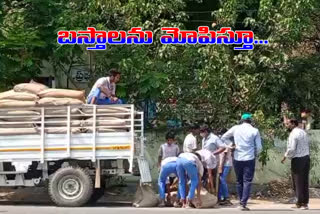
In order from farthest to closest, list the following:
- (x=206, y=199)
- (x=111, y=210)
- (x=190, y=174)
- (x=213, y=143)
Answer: (x=213, y=143) → (x=206, y=199) → (x=190, y=174) → (x=111, y=210)

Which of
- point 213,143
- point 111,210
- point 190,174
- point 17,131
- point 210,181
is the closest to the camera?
point 111,210

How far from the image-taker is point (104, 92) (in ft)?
39.0

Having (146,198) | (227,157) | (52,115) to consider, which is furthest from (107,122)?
(227,157)

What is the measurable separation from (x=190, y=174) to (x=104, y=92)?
2.57m

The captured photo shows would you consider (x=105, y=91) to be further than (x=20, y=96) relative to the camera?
Yes

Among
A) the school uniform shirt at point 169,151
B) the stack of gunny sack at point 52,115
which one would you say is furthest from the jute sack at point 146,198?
the stack of gunny sack at point 52,115

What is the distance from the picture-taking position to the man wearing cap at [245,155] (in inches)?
424

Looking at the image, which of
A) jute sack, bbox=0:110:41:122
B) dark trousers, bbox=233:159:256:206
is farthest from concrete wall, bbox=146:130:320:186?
jute sack, bbox=0:110:41:122

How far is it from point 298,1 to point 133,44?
4.03m

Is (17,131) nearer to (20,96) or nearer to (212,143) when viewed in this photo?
(20,96)

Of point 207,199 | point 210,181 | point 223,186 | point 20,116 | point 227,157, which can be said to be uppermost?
point 20,116

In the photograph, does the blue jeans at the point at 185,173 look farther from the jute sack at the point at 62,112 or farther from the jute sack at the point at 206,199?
the jute sack at the point at 62,112

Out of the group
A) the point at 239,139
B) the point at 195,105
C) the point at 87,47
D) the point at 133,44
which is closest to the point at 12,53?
the point at 87,47

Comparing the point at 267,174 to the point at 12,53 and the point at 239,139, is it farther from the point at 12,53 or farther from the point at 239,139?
the point at 12,53
